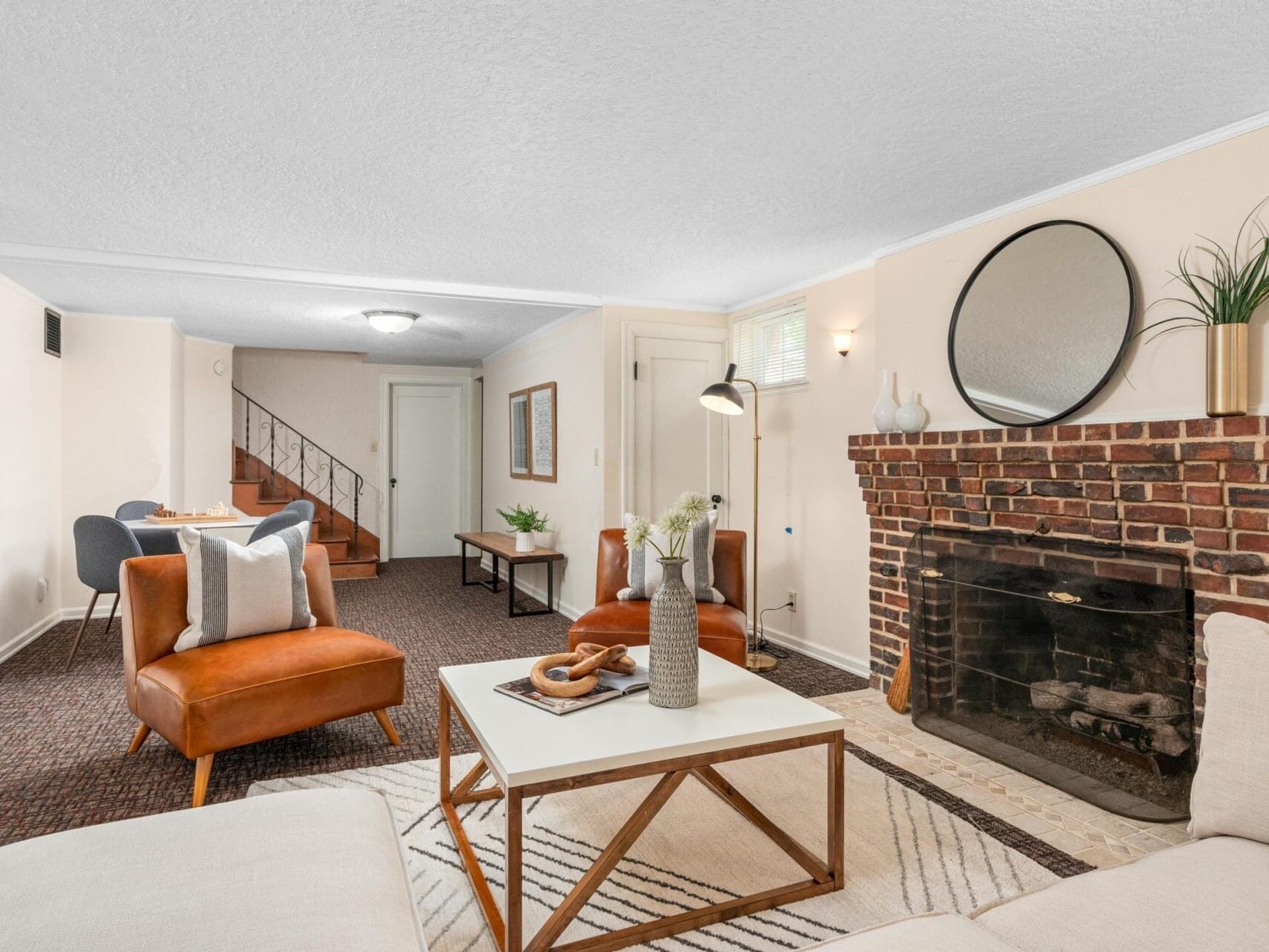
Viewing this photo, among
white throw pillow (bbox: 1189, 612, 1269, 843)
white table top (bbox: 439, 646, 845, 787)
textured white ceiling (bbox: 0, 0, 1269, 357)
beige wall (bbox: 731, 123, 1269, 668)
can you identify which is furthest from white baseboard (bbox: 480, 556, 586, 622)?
white throw pillow (bbox: 1189, 612, 1269, 843)

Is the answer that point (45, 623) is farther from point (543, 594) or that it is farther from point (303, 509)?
point (543, 594)

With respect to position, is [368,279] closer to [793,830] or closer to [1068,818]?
[793,830]

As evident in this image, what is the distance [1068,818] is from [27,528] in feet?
18.5

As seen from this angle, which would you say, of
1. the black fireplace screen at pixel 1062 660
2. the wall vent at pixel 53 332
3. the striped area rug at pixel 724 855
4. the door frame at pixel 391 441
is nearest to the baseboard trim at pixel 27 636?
the wall vent at pixel 53 332

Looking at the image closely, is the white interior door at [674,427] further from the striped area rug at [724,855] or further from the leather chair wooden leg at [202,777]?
the leather chair wooden leg at [202,777]

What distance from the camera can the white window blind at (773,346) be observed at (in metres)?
4.59

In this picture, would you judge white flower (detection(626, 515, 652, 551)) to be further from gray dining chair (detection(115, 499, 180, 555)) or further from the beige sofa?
gray dining chair (detection(115, 499, 180, 555))

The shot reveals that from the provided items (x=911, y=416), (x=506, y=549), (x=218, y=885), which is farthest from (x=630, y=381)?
(x=218, y=885)

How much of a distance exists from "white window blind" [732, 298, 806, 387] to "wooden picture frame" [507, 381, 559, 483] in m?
1.56

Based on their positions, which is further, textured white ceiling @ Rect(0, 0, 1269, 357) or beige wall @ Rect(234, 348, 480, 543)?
beige wall @ Rect(234, 348, 480, 543)

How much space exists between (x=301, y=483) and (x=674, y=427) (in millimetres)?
4557

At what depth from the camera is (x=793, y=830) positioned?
2.38 metres

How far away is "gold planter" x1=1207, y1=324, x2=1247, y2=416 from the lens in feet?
7.68

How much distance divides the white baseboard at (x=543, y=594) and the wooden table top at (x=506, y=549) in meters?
0.29
